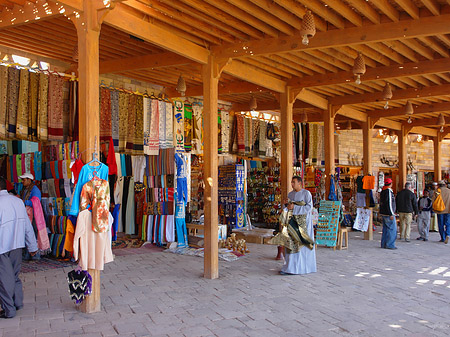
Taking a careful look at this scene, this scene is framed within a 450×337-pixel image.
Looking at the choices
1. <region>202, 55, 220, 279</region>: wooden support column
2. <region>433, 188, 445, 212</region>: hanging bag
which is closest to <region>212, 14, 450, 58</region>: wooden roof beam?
<region>202, 55, 220, 279</region>: wooden support column

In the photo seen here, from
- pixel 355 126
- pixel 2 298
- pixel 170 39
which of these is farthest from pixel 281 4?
pixel 355 126

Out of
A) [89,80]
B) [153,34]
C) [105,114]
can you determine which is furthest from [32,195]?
[153,34]

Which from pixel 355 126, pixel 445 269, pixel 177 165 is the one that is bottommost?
pixel 445 269

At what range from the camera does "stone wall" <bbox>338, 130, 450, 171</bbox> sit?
18.0m

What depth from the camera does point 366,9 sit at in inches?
229

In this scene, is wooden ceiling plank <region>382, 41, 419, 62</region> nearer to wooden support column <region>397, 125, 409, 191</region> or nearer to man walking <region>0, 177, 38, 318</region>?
man walking <region>0, 177, 38, 318</region>

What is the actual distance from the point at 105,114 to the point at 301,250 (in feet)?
15.2

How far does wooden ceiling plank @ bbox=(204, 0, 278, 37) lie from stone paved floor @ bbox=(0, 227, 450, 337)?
3828 mm

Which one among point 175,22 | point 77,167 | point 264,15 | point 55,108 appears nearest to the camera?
point 77,167

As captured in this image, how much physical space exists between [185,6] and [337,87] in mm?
5742

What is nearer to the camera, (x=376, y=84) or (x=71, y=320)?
(x=71, y=320)

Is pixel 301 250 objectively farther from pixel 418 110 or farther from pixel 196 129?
pixel 418 110

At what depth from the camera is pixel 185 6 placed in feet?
19.2

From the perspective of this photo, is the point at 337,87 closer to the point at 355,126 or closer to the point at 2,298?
the point at 355,126
